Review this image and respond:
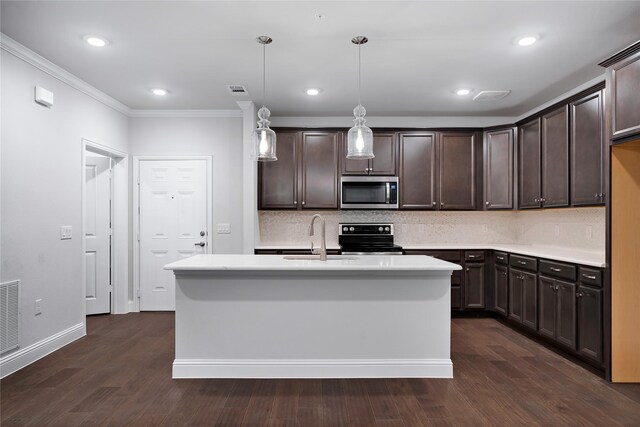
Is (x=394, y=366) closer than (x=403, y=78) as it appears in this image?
Yes

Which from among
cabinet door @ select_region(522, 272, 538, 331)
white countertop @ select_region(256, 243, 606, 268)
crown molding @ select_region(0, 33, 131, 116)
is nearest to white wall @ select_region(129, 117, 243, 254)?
crown molding @ select_region(0, 33, 131, 116)

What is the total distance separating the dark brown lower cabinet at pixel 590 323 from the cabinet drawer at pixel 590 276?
0.17 feet

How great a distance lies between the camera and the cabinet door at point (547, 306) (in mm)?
3586

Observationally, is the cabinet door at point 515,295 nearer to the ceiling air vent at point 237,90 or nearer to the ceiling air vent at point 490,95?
the ceiling air vent at point 490,95

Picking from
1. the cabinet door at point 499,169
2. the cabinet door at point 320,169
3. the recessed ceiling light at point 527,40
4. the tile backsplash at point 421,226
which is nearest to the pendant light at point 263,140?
the recessed ceiling light at point 527,40

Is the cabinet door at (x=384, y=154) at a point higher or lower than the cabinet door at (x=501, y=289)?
higher

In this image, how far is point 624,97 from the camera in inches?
108

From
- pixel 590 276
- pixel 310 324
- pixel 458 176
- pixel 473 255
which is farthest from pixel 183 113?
pixel 590 276

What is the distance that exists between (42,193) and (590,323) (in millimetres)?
4758

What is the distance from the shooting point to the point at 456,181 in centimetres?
504

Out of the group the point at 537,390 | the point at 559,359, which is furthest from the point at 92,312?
the point at 559,359

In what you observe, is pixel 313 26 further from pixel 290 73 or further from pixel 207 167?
pixel 207 167

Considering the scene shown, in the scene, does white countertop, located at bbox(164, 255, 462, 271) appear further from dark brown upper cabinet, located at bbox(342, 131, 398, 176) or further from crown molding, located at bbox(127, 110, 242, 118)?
crown molding, located at bbox(127, 110, 242, 118)

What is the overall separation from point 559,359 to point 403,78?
2.93 metres
